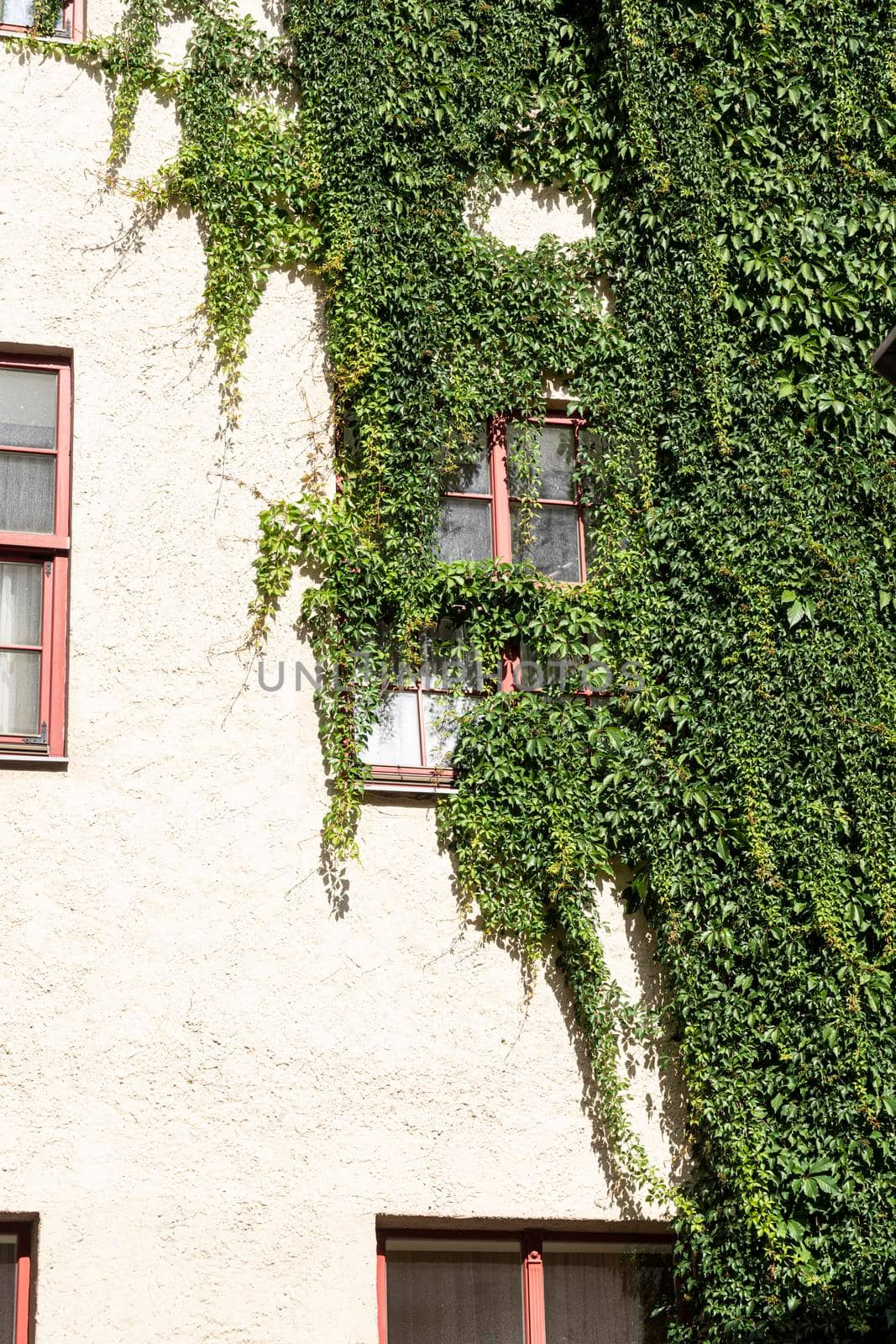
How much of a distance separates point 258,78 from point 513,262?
1.60 m

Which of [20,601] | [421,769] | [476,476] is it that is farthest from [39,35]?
[421,769]

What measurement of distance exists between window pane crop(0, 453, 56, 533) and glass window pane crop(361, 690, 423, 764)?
71.0 inches

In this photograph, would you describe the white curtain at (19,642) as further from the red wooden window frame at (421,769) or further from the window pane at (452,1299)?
the window pane at (452,1299)

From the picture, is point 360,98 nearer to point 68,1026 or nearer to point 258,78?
point 258,78

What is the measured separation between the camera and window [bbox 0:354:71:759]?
7.45m

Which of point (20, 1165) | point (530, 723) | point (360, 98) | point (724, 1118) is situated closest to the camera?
point (20, 1165)

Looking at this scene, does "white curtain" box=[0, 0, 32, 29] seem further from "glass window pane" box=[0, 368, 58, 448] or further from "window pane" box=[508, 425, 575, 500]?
"window pane" box=[508, 425, 575, 500]

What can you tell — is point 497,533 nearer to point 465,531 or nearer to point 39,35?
point 465,531

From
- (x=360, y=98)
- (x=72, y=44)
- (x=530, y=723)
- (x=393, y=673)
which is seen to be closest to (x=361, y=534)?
(x=393, y=673)

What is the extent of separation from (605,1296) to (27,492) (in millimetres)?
4520

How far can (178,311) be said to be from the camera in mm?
7988

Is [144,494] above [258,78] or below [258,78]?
below

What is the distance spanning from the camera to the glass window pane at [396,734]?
25.6 feet

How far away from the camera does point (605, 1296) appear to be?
7328mm
